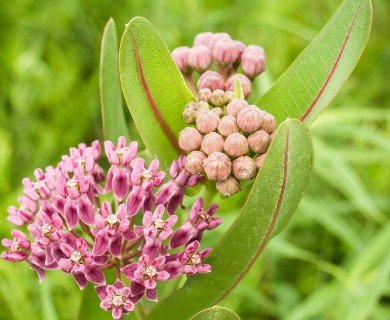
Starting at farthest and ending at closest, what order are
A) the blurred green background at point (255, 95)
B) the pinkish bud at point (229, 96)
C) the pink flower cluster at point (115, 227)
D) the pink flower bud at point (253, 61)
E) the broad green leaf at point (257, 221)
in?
the blurred green background at point (255, 95) < the pink flower bud at point (253, 61) < the pinkish bud at point (229, 96) < the pink flower cluster at point (115, 227) < the broad green leaf at point (257, 221)

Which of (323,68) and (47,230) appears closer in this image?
(47,230)

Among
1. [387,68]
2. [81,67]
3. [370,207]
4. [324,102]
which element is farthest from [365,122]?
[324,102]

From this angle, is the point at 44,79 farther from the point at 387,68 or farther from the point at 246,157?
the point at 246,157

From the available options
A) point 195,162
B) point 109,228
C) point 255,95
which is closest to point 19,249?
point 109,228

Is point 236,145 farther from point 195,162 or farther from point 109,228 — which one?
point 109,228

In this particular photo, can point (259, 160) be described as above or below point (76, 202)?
above

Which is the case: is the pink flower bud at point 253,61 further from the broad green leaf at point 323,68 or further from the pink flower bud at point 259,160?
the pink flower bud at point 259,160

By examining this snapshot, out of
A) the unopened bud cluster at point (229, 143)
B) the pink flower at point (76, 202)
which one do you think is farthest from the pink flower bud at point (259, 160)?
the pink flower at point (76, 202)

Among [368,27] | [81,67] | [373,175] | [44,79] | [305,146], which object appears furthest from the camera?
[81,67]
